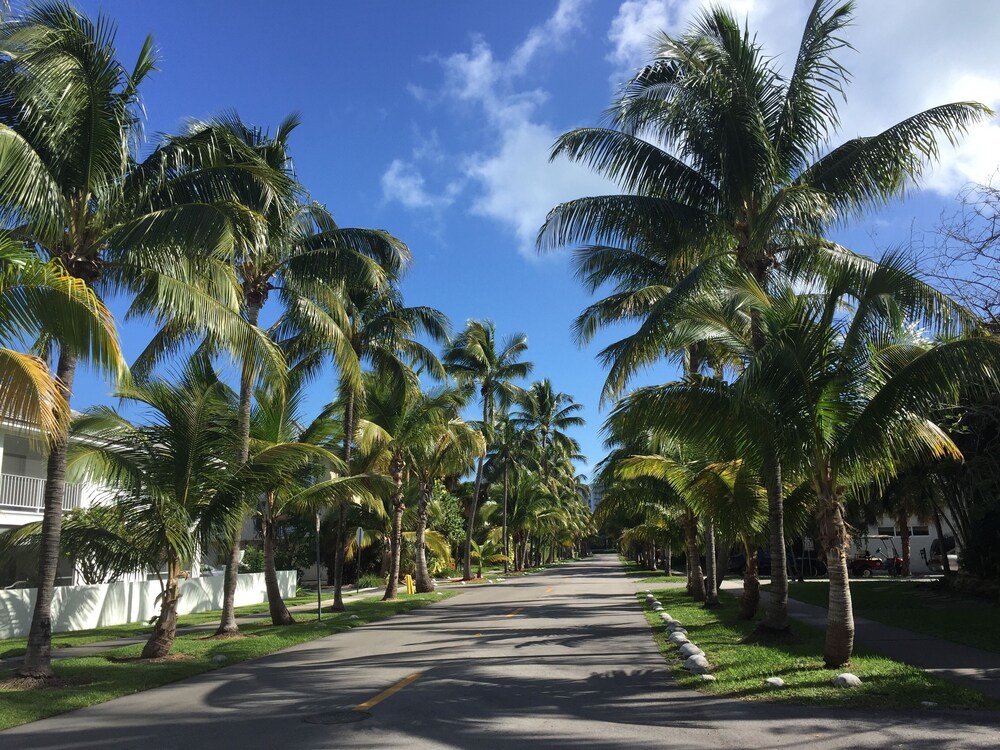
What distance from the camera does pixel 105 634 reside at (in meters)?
17.7

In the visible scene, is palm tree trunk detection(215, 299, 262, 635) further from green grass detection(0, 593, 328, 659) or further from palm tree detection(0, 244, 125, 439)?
palm tree detection(0, 244, 125, 439)

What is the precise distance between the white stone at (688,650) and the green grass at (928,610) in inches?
179

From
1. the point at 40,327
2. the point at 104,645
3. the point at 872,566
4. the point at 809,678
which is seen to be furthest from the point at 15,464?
the point at 872,566

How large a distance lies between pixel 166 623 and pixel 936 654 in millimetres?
11917

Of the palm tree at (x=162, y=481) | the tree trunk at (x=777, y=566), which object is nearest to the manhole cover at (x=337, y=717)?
the palm tree at (x=162, y=481)

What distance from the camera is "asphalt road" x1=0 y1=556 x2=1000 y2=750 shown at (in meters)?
7.20

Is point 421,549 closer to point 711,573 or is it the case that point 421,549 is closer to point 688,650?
point 711,573

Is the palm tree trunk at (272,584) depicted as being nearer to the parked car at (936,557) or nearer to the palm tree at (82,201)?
the palm tree at (82,201)

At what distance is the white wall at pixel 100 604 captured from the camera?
17.2 m

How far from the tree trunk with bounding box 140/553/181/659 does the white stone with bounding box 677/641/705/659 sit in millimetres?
7936

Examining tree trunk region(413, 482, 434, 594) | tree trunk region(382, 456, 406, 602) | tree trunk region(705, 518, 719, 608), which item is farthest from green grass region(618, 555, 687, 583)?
tree trunk region(705, 518, 719, 608)

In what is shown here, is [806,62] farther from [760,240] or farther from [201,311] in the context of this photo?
[201,311]

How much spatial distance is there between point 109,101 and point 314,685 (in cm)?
842

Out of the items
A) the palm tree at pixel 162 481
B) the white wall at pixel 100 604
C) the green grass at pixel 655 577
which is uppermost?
the palm tree at pixel 162 481
